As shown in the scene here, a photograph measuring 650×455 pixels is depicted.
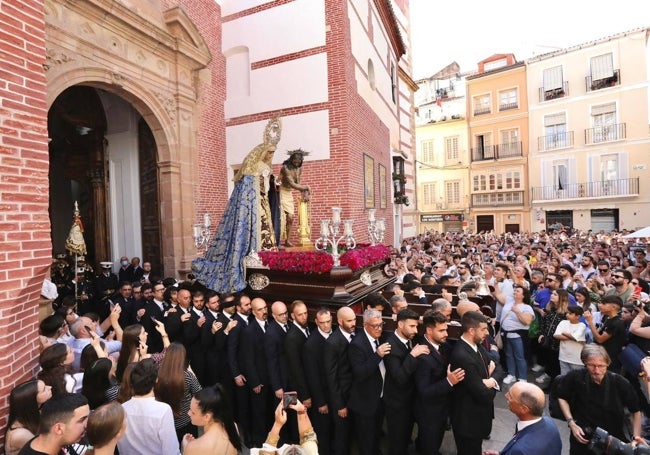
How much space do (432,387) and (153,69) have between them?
8550 millimetres

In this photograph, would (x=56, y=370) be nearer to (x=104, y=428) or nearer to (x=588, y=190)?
(x=104, y=428)

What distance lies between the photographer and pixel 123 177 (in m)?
9.75

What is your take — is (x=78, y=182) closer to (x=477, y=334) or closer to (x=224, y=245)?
(x=224, y=245)

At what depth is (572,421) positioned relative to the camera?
3211mm

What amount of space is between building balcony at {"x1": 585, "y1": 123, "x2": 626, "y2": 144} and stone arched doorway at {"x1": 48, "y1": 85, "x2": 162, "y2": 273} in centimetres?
2507

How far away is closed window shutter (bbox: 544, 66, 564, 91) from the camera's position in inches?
967

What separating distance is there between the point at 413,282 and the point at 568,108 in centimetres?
2394

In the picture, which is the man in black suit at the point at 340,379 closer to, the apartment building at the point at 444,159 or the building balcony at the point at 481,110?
the apartment building at the point at 444,159

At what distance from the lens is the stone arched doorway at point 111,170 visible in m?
9.43

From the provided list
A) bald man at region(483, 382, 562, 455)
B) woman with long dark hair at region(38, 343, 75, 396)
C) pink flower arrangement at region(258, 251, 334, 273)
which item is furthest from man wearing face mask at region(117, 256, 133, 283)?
bald man at region(483, 382, 562, 455)

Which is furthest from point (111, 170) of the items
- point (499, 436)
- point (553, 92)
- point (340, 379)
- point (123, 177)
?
point (553, 92)

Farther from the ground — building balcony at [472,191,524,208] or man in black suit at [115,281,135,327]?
building balcony at [472,191,524,208]

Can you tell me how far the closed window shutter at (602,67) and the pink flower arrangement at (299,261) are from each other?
25.6 metres

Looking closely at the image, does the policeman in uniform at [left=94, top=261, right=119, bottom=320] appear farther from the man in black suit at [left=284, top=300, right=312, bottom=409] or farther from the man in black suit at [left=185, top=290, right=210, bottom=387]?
the man in black suit at [left=284, top=300, right=312, bottom=409]
